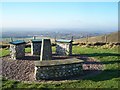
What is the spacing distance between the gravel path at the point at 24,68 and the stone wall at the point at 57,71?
0.45 meters

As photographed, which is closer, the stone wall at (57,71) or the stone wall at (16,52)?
→ the stone wall at (57,71)

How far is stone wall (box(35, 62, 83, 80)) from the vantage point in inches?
442

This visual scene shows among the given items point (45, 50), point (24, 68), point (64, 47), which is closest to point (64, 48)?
point (64, 47)

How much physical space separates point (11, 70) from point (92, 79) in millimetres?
4697

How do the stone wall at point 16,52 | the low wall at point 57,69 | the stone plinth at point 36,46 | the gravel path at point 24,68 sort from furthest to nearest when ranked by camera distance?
1. the stone plinth at point 36,46
2. the stone wall at point 16,52
3. the gravel path at point 24,68
4. the low wall at point 57,69

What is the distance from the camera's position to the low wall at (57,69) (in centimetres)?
1123

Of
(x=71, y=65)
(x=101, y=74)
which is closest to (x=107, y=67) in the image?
(x=101, y=74)

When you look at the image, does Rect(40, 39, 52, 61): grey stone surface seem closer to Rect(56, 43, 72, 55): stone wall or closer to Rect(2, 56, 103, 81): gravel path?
Rect(2, 56, 103, 81): gravel path

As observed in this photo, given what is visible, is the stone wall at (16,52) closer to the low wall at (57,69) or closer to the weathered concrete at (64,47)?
the weathered concrete at (64,47)

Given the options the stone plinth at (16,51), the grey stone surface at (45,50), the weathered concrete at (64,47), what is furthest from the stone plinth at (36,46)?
the grey stone surface at (45,50)

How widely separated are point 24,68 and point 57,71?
2638 mm

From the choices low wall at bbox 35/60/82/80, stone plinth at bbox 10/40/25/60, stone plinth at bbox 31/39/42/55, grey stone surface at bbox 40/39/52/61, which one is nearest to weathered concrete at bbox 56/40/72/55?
stone plinth at bbox 31/39/42/55

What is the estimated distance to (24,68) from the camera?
13266 mm

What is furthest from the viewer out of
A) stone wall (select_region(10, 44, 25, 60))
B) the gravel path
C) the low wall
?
stone wall (select_region(10, 44, 25, 60))
